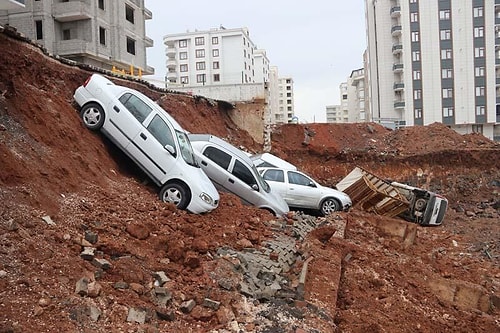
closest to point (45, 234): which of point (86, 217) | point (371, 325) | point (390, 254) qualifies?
point (86, 217)

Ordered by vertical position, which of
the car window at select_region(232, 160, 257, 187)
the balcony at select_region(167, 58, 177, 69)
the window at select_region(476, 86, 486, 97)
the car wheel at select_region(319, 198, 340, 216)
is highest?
the balcony at select_region(167, 58, 177, 69)

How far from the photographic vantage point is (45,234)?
5.62 meters

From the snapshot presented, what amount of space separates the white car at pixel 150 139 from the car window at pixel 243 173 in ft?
5.33

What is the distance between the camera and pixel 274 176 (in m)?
14.5

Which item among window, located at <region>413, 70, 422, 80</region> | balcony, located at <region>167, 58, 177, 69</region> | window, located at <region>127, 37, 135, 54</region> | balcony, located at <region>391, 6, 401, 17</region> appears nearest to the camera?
window, located at <region>127, 37, 135, 54</region>

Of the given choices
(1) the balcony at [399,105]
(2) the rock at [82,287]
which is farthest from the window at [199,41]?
(2) the rock at [82,287]

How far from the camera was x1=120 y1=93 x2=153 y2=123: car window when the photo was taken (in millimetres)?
9758

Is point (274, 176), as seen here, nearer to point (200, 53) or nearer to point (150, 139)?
point (150, 139)

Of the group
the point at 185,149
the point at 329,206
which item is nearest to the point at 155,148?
the point at 185,149

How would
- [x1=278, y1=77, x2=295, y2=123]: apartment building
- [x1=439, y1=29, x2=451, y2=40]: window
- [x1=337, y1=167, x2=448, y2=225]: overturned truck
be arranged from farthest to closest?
[x1=278, y1=77, x2=295, y2=123]: apartment building
[x1=439, y1=29, x2=451, y2=40]: window
[x1=337, y1=167, x2=448, y2=225]: overturned truck

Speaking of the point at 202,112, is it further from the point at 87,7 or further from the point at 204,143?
the point at 87,7

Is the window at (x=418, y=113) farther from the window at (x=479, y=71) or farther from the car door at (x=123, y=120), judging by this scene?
the car door at (x=123, y=120)

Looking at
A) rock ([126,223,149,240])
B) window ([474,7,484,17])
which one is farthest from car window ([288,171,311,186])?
window ([474,7,484,17])

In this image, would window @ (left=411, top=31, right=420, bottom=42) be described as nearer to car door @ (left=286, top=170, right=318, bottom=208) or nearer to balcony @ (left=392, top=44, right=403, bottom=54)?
balcony @ (left=392, top=44, right=403, bottom=54)
